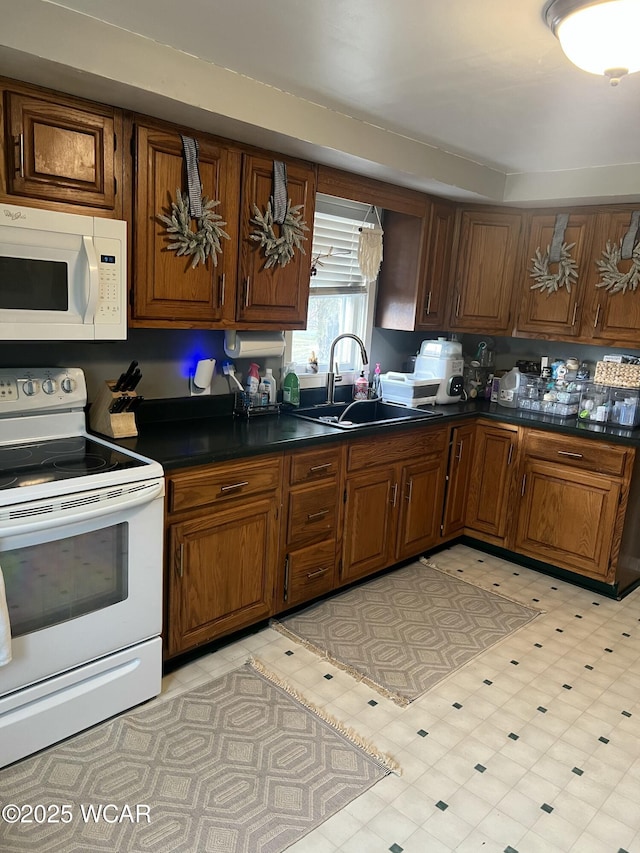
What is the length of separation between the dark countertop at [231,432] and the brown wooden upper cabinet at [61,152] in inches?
34.7

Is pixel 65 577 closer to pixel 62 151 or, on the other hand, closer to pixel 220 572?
pixel 220 572

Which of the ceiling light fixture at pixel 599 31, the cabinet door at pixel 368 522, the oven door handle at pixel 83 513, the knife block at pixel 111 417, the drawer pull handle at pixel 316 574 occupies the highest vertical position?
the ceiling light fixture at pixel 599 31

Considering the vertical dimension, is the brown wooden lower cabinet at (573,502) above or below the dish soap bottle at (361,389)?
below

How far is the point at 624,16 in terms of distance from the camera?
1515 millimetres

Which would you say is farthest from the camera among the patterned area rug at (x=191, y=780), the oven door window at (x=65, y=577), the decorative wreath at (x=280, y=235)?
the decorative wreath at (x=280, y=235)

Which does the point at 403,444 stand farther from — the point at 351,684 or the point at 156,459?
the point at 156,459

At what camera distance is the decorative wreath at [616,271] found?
336 centimetres

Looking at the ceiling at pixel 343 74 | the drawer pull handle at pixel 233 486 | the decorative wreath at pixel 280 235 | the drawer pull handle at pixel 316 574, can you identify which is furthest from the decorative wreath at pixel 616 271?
the drawer pull handle at pixel 233 486

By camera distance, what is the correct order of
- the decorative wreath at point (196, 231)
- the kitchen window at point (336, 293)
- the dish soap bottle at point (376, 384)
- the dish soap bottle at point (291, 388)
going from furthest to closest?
1. the dish soap bottle at point (376, 384)
2. the kitchen window at point (336, 293)
3. the dish soap bottle at point (291, 388)
4. the decorative wreath at point (196, 231)

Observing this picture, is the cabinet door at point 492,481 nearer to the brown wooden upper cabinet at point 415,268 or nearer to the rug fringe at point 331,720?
the brown wooden upper cabinet at point 415,268

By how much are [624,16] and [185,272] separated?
1675 millimetres

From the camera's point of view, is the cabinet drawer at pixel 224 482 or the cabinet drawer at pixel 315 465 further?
the cabinet drawer at pixel 315 465

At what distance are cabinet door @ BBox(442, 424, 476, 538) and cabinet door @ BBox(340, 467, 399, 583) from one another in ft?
1.79

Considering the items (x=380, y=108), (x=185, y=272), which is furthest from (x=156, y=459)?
(x=380, y=108)
